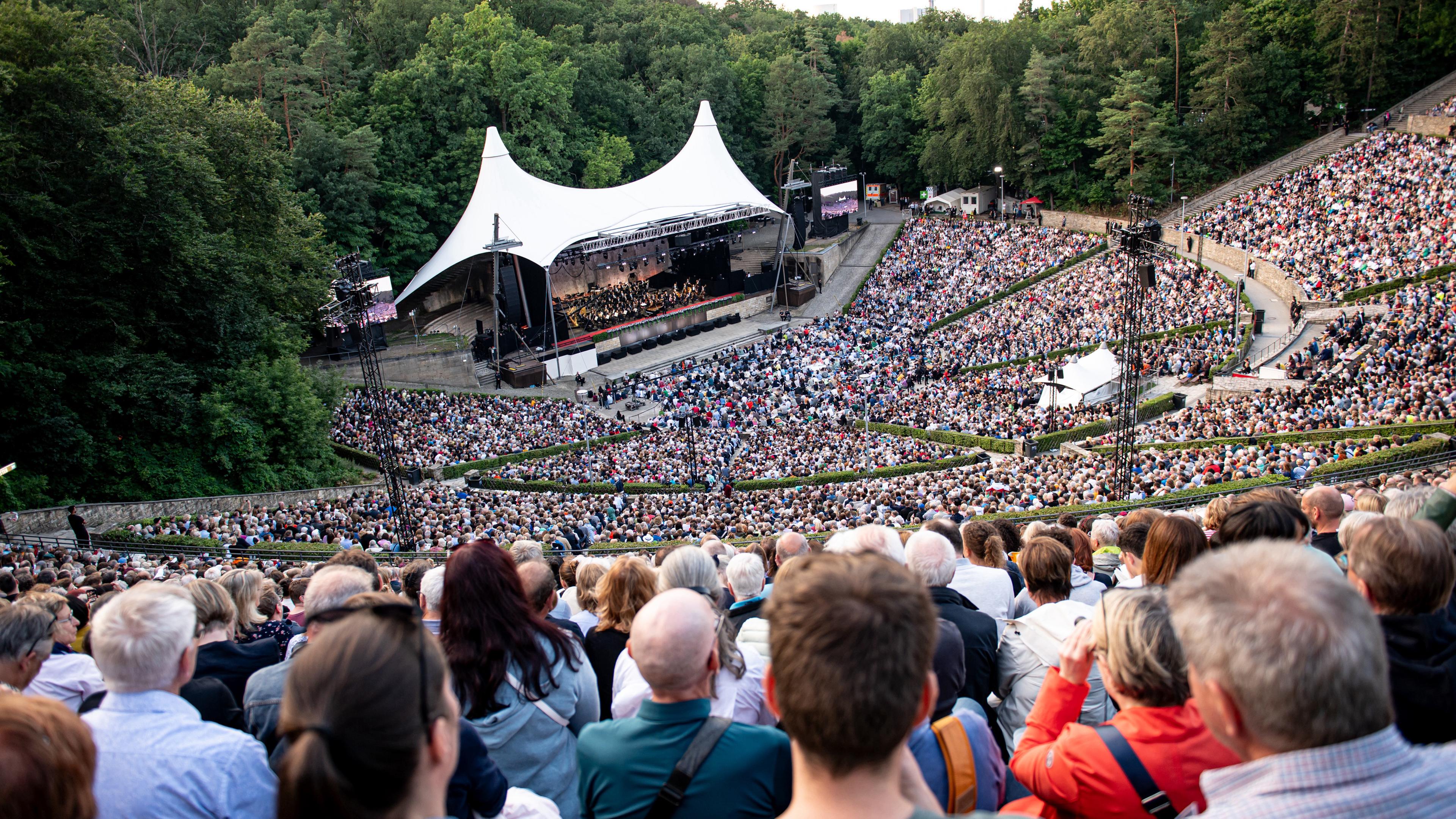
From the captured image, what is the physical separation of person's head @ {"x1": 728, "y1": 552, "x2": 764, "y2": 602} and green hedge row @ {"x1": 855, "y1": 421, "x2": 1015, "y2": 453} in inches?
718

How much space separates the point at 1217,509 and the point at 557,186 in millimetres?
31247

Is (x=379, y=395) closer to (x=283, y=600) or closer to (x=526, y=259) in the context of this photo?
(x=283, y=600)

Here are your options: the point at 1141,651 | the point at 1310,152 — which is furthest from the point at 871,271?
the point at 1141,651

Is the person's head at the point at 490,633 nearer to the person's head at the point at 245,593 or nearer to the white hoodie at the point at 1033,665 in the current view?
the white hoodie at the point at 1033,665

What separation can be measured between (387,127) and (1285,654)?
41.6 meters

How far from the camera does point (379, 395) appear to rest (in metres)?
17.3

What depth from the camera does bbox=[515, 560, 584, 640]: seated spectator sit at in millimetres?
4406

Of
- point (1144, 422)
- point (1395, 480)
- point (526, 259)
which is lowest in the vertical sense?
point (1144, 422)

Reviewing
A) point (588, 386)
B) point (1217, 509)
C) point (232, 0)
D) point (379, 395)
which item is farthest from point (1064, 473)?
point (232, 0)

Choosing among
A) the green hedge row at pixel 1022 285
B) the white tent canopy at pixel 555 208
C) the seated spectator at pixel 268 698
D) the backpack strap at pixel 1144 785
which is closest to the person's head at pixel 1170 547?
the backpack strap at pixel 1144 785

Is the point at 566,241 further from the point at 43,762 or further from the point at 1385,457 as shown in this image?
the point at 43,762

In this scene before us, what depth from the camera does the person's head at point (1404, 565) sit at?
9.27ft

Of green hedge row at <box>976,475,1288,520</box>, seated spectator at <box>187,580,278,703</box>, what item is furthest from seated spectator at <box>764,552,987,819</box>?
green hedge row at <box>976,475,1288,520</box>

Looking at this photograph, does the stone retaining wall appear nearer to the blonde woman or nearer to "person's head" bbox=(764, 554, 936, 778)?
the blonde woman
